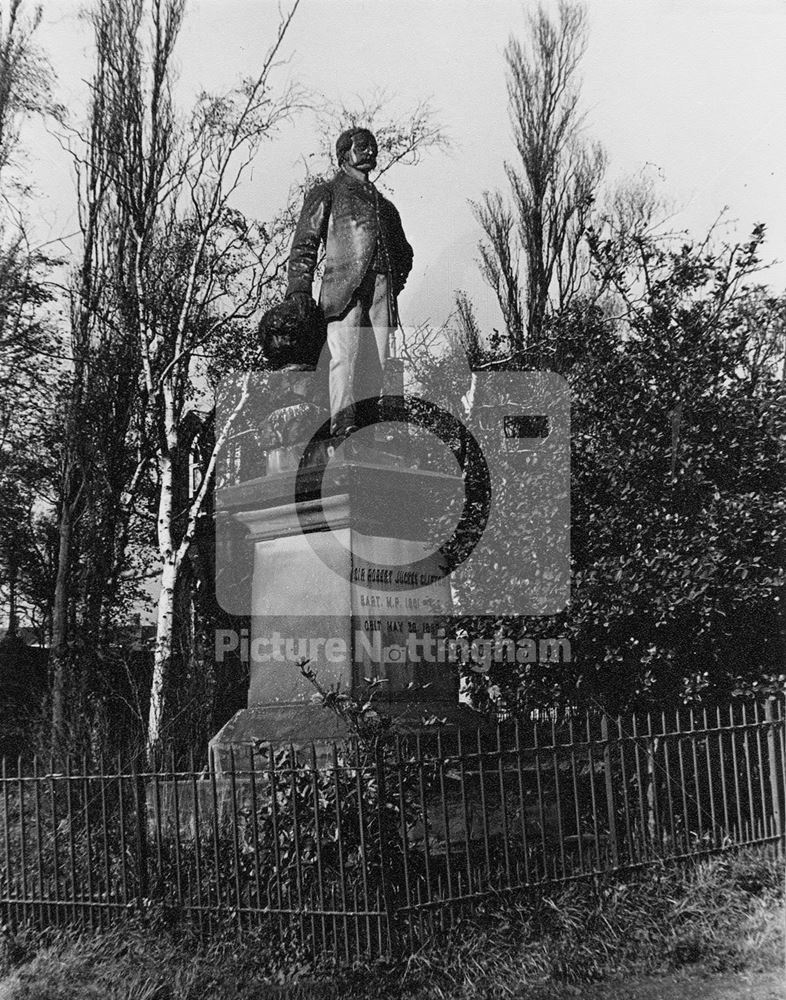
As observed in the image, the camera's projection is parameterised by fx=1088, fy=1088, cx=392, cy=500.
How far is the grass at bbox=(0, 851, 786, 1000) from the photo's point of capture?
4.74 metres

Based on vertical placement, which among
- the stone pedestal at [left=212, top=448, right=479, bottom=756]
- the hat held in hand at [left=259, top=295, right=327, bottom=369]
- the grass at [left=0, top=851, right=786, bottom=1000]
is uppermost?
the hat held in hand at [left=259, top=295, right=327, bottom=369]

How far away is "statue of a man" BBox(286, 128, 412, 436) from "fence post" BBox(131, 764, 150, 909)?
245 centimetres

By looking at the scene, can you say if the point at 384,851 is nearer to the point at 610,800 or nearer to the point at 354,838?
the point at 354,838

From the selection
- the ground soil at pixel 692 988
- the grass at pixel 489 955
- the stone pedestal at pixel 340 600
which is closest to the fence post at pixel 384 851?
the grass at pixel 489 955

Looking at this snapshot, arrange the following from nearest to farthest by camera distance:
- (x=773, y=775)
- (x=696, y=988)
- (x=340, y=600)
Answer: (x=696, y=988), (x=773, y=775), (x=340, y=600)

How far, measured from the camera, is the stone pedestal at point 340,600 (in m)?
6.55

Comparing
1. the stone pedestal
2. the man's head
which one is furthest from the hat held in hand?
the man's head

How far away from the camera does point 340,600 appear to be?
21.7ft

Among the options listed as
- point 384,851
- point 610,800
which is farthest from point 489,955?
point 610,800

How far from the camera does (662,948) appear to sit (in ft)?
17.0

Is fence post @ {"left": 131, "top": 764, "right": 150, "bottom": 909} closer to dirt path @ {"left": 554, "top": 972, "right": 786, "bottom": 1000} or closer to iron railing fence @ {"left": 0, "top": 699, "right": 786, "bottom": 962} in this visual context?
iron railing fence @ {"left": 0, "top": 699, "right": 786, "bottom": 962}

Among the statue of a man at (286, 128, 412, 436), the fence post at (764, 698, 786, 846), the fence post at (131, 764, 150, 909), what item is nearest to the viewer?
the fence post at (131, 764, 150, 909)

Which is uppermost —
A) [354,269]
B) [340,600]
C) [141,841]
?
[354,269]

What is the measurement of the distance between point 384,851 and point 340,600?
6.29 feet
